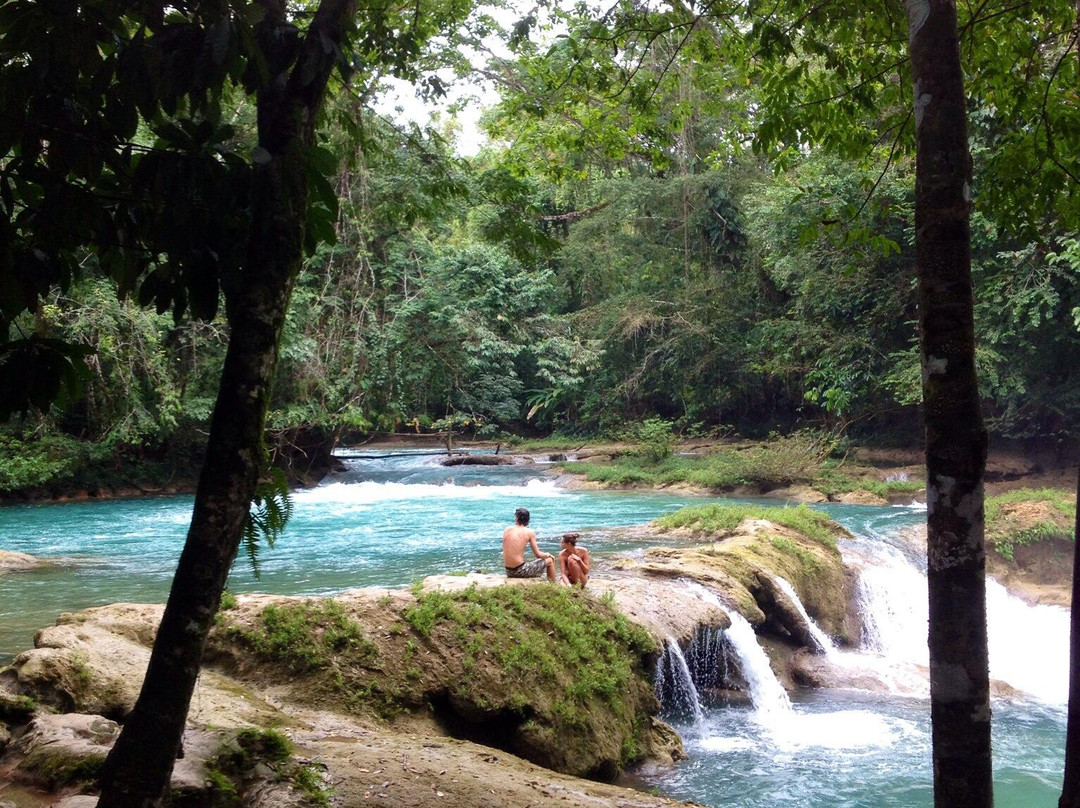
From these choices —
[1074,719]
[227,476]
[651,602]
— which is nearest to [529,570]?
[651,602]

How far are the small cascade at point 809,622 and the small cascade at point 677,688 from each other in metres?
2.85

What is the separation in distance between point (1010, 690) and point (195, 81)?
11.5 metres

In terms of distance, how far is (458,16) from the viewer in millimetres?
7551

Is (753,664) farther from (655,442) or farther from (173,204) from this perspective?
(655,442)

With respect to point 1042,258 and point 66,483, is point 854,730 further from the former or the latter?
point 66,483

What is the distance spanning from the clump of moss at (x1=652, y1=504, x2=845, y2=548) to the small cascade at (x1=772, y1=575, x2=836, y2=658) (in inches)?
86.5

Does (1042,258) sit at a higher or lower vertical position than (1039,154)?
higher

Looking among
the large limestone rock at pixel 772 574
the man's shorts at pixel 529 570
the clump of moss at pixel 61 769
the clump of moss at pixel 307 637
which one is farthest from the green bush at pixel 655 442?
the clump of moss at pixel 61 769

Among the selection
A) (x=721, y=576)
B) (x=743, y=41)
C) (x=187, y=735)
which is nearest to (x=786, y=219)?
(x=721, y=576)

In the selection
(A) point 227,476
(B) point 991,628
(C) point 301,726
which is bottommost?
(B) point 991,628

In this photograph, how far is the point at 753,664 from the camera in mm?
10234

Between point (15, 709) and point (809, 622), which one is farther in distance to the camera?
point (809, 622)

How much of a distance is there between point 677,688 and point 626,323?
2201 cm

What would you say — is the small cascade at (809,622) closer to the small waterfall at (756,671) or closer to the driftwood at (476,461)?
the small waterfall at (756,671)
